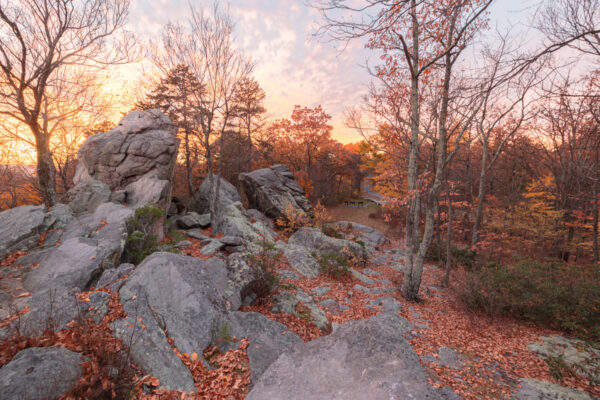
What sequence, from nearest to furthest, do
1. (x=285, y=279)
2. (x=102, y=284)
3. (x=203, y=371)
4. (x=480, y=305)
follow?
(x=203, y=371), (x=102, y=284), (x=480, y=305), (x=285, y=279)

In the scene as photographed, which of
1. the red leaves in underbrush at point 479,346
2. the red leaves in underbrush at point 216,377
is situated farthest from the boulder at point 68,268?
the red leaves in underbrush at point 479,346

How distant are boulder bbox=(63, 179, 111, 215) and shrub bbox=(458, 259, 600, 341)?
40.7 ft

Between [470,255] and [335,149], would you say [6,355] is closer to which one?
[470,255]

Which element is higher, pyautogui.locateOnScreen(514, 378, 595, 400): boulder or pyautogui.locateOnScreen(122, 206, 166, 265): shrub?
pyautogui.locateOnScreen(122, 206, 166, 265): shrub

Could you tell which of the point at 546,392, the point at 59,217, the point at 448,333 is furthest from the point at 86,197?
the point at 546,392

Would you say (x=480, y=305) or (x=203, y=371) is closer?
(x=203, y=371)

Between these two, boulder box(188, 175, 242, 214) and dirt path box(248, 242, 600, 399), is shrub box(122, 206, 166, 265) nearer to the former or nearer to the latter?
dirt path box(248, 242, 600, 399)

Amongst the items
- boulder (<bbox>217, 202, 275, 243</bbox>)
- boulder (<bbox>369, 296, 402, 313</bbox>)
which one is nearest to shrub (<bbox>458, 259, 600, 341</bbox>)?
boulder (<bbox>369, 296, 402, 313</bbox>)

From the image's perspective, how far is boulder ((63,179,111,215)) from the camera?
8.00 metres

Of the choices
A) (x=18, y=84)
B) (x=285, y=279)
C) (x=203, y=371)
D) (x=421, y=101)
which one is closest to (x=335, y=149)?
(x=421, y=101)

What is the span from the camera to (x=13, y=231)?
569 cm

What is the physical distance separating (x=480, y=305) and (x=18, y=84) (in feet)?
54.6

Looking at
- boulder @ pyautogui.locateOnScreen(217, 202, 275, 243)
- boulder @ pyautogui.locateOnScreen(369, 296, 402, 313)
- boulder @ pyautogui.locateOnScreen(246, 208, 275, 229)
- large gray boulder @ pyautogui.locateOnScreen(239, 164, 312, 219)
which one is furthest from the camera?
large gray boulder @ pyautogui.locateOnScreen(239, 164, 312, 219)

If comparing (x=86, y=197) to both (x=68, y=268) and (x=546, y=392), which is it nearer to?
(x=68, y=268)
